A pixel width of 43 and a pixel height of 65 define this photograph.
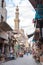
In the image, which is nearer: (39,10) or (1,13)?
(39,10)

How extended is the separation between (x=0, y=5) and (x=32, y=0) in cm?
2072

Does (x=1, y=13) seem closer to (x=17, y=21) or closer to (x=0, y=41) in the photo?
(x=0, y=41)

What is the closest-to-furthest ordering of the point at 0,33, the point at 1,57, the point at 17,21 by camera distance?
1. the point at 1,57
2. the point at 0,33
3. the point at 17,21

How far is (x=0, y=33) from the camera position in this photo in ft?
137

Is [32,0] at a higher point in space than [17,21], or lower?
higher

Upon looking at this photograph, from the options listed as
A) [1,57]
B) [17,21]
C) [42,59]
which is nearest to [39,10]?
[42,59]

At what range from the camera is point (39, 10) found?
63.1 ft

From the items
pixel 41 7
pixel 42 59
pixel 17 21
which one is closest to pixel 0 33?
pixel 42 59

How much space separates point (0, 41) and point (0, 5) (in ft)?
21.6

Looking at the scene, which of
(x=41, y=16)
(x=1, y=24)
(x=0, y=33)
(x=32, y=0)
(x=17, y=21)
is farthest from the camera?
(x=17, y=21)

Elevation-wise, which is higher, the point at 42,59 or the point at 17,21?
the point at 42,59

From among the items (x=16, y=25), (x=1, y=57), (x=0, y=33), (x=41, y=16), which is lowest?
(x=16, y=25)

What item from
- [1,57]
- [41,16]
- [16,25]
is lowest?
[16,25]

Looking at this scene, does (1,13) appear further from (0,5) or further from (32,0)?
(32,0)
